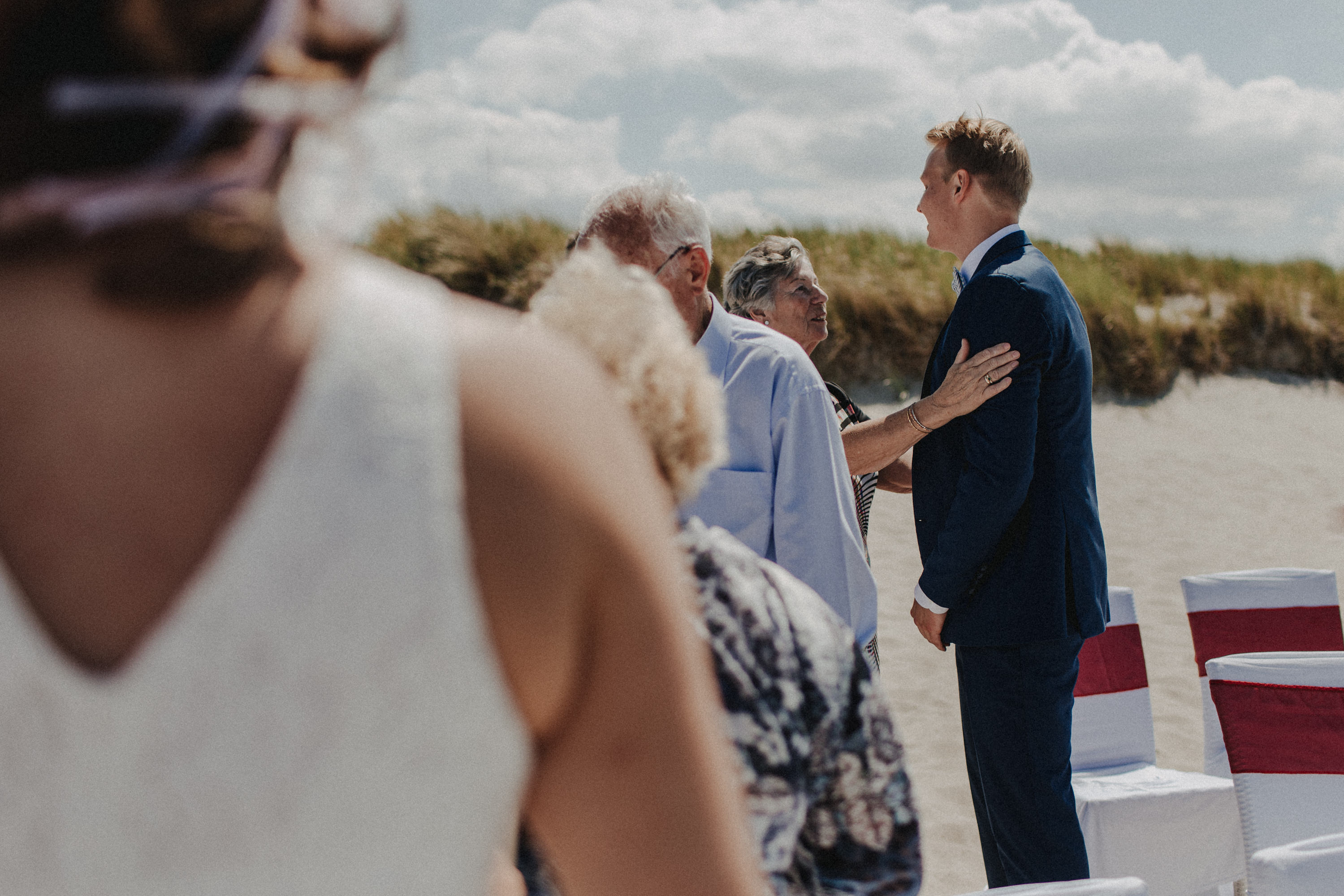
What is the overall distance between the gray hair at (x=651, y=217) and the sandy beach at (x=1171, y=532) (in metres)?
2.75

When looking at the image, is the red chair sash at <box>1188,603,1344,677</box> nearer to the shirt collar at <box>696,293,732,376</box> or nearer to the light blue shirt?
the light blue shirt

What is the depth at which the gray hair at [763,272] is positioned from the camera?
377 centimetres

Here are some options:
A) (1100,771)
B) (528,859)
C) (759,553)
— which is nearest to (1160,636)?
(1100,771)

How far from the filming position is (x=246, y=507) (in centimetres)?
50

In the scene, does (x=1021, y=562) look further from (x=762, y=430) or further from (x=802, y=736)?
(x=802, y=736)

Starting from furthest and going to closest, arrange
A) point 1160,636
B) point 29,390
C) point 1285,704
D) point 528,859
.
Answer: point 1160,636
point 1285,704
point 528,859
point 29,390

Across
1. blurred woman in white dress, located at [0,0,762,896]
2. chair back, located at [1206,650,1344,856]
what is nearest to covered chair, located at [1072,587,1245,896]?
chair back, located at [1206,650,1344,856]

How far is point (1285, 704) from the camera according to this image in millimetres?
2305

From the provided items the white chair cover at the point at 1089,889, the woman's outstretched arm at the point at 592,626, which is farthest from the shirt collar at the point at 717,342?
the woman's outstretched arm at the point at 592,626

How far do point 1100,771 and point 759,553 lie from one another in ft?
6.13

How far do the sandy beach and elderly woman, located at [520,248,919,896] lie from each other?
317 cm

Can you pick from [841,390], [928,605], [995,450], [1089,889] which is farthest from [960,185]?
[1089,889]

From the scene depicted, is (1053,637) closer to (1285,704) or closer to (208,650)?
(1285,704)

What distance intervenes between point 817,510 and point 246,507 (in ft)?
5.95
